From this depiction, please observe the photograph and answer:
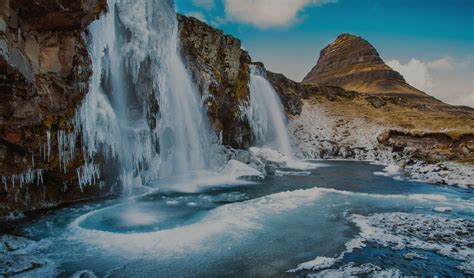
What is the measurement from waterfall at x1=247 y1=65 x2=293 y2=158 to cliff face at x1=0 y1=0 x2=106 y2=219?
24.9 metres

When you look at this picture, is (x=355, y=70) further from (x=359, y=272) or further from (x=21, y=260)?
(x=21, y=260)

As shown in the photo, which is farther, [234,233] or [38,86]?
[38,86]

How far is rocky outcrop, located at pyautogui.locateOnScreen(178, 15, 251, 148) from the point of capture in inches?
1094

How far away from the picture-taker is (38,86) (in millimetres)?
12969

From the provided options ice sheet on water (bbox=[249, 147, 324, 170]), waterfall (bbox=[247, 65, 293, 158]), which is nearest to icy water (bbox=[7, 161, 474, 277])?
ice sheet on water (bbox=[249, 147, 324, 170])

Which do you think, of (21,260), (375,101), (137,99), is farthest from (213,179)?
(375,101)

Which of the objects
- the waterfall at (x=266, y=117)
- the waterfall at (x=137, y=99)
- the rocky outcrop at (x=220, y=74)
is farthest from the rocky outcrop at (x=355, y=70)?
the waterfall at (x=137, y=99)

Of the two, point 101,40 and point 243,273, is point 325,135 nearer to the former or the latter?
point 101,40

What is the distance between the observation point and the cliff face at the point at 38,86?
38.2ft

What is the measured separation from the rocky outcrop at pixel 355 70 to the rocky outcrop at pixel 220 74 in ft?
256

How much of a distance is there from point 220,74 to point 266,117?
40.3 feet

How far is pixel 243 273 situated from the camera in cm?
867

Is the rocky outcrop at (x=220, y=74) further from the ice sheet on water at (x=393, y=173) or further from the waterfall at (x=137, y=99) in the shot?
the ice sheet on water at (x=393, y=173)

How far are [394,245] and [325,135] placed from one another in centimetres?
3687
